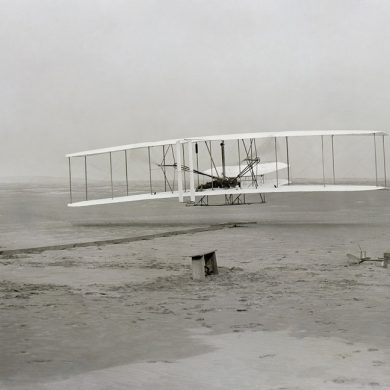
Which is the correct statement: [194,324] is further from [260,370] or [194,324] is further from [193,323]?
[260,370]

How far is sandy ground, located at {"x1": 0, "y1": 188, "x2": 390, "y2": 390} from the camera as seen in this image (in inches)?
246

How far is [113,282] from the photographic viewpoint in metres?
12.1

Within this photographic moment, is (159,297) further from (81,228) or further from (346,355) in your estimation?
(81,228)

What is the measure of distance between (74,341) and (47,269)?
6.66 m

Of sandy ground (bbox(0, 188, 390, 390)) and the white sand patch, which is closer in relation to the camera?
the white sand patch

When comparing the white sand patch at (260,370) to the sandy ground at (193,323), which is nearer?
the white sand patch at (260,370)

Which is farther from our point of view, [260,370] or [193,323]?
[193,323]

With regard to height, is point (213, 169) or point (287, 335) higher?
point (213, 169)

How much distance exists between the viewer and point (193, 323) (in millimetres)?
8547

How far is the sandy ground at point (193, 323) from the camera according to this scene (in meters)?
6.25

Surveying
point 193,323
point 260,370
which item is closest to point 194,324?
point 193,323

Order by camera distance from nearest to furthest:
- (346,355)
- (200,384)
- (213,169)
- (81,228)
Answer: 1. (200,384)
2. (346,355)
3. (81,228)
4. (213,169)

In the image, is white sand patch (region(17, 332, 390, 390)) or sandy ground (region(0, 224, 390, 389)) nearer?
white sand patch (region(17, 332, 390, 390))

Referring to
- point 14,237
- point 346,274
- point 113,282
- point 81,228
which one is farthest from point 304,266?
point 81,228
